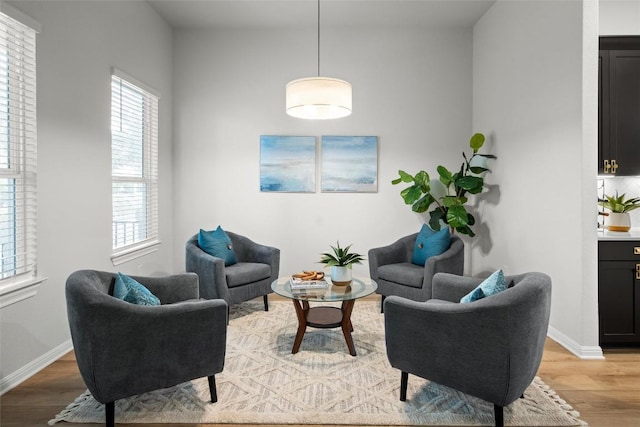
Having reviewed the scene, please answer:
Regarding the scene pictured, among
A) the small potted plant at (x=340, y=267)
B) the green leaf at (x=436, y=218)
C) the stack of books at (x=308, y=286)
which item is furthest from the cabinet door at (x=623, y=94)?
the stack of books at (x=308, y=286)

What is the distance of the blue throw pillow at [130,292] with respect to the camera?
2334mm

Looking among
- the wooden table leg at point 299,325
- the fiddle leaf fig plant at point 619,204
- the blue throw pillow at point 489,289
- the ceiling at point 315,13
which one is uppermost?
the ceiling at point 315,13

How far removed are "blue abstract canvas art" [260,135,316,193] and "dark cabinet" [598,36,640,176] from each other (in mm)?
3025

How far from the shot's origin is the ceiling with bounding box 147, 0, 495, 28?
14.4ft

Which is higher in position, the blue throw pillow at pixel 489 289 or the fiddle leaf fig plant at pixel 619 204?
the fiddle leaf fig plant at pixel 619 204

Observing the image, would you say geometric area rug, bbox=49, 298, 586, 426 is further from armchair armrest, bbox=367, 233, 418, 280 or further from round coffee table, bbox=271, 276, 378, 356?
armchair armrest, bbox=367, 233, 418, 280

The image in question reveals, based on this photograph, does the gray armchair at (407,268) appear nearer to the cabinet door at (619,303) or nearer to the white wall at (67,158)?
the cabinet door at (619,303)

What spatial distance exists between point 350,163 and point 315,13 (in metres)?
1.82

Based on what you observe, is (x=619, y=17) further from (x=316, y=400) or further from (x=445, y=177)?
(x=316, y=400)

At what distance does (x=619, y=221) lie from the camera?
11.0 feet

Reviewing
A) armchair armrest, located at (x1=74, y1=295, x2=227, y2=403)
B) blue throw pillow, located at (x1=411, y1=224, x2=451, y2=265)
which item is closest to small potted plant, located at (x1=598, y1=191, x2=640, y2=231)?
blue throw pillow, located at (x1=411, y1=224, x2=451, y2=265)

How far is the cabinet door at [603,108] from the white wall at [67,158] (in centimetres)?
427

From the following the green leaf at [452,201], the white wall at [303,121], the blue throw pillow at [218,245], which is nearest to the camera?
the blue throw pillow at [218,245]

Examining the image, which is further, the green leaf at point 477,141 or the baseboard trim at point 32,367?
the green leaf at point 477,141
